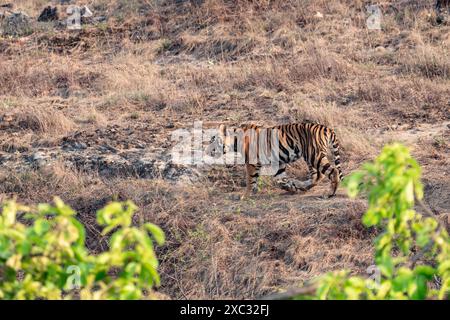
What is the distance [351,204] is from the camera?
28.3ft

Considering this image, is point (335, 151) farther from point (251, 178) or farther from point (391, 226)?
point (391, 226)

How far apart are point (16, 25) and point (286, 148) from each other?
29.0 ft

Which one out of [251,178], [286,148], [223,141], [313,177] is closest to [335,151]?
[313,177]

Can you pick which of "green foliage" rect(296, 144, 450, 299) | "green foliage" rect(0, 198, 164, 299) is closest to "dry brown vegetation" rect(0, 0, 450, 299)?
"green foliage" rect(296, 144, 450, 299)

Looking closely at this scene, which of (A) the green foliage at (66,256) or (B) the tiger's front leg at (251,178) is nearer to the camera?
(A) the green foliage at (66,256)

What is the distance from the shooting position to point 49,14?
16.7 m

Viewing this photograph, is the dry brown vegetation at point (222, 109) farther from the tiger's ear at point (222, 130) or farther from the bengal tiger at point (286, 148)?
the tiger's ear at point (222, 130)

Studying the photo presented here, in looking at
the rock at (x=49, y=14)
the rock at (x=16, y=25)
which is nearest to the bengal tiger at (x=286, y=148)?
the rock at (x=16, y=25)

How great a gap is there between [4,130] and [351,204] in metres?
5.34

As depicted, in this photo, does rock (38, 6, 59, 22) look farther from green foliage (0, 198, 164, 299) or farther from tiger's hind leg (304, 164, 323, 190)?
green foliage (0, 198, 164, 299)

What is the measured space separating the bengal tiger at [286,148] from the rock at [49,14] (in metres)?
7.95

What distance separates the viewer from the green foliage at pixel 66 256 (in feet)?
13.0

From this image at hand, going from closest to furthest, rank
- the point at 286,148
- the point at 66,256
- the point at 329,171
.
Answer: the point at 66,256
the point at 329,171
the point at 286,148
